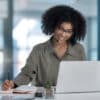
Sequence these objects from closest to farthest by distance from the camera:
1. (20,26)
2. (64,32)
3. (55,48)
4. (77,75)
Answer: (77,75)
(64,32)
(55,48)
(20,26)

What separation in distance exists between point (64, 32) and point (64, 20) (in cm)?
11

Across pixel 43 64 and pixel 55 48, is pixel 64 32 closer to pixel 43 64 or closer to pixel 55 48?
pixel 55 48

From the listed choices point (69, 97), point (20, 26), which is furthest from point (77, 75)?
point (20, 26)

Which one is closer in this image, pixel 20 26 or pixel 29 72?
pixel 29 72

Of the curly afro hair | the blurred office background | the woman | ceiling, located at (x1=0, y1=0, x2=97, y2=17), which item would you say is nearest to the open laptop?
the woman

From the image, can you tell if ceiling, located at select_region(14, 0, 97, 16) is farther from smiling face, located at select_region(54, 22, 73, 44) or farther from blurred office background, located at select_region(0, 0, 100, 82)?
smiling face, located at select_region(54, 22, 73, 44)

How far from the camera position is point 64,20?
2266 millimetres

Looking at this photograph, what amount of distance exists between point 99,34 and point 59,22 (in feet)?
8.53

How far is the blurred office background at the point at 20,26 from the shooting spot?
178 inches

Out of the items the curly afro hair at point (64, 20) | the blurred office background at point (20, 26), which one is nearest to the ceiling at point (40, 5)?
the blurred office background at point (20, 26)

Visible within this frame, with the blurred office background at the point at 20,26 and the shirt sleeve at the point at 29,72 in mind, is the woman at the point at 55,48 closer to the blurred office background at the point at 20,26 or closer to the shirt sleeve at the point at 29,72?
the shirt sleeve at the point at 29,72

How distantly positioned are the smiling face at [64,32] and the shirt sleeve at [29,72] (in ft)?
0.78

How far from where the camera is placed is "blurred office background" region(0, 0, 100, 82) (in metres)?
4.53

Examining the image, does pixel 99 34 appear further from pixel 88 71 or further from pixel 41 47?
pixel 88 71
